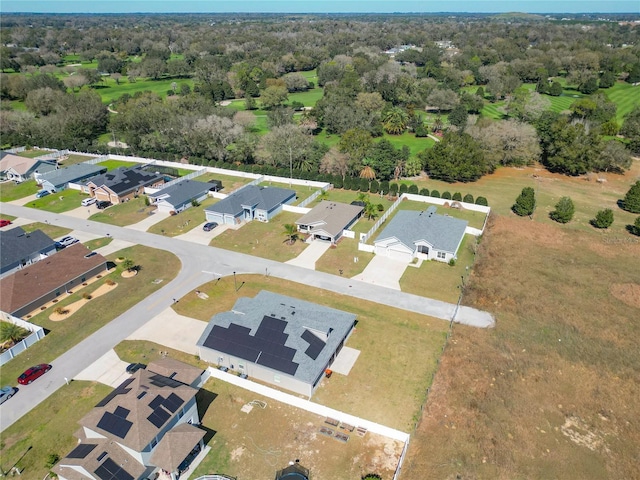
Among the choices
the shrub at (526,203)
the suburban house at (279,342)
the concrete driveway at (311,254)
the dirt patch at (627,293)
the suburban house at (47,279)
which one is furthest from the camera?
the shrub at (526,203)

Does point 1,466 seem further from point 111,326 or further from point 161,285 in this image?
point 161,285

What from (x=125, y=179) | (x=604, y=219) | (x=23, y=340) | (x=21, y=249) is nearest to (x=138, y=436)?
(x=23, y=340)

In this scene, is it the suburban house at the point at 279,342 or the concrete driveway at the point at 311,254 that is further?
the concrete driveway at the point at 311,254

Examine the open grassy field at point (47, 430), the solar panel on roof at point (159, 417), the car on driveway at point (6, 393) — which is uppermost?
→ the solar panel on roof at point (159, 417)

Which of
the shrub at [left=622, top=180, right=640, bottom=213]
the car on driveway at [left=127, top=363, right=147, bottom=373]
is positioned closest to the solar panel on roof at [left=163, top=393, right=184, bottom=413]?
the car on driveway at [left=127, top=363, right=147, bottom=373]

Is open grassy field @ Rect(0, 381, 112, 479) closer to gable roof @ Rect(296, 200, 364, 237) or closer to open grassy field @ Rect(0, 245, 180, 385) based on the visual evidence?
open grassy field @ Rect(0, 245, 180, 385)

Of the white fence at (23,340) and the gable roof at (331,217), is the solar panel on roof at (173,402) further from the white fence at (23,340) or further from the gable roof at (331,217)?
the gable roof at (331,217)

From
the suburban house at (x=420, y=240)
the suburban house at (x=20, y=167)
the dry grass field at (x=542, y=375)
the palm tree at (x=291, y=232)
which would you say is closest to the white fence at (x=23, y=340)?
the palm tree at (x=291, y=232)
